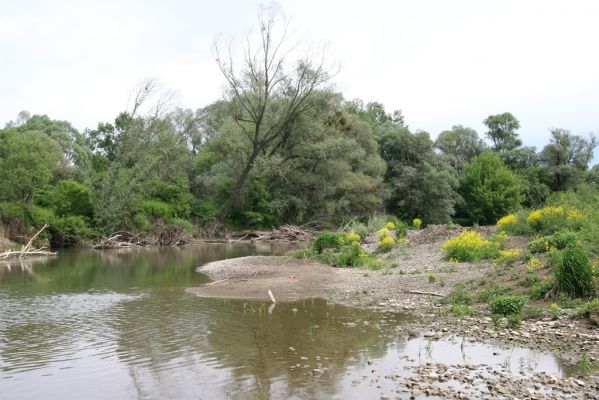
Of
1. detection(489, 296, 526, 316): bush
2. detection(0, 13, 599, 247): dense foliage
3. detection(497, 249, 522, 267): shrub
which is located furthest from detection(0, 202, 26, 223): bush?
detection(489, 296, 526, 316): bush

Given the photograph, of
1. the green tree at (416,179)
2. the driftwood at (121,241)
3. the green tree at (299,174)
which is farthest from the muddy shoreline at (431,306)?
the green tree at (416,179)

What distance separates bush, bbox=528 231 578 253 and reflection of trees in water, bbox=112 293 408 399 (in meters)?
7.00

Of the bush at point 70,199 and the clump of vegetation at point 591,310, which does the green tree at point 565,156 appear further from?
the clump of vegetation at point 591,310

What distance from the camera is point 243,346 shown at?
11.5 metres

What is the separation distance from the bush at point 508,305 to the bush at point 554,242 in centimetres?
472

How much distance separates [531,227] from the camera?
21.9 meters

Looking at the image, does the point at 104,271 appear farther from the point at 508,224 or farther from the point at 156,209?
the point at 156,209

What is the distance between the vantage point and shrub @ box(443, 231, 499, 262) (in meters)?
20.5

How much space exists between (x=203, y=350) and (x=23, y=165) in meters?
32.6

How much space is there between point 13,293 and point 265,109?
35972mm

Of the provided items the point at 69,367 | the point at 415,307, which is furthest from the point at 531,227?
the point at 69,367

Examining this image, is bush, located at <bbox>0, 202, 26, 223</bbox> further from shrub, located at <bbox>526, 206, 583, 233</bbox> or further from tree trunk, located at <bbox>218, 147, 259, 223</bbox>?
shrub, located at <bbox>526, 206, 583, 233</bbox>

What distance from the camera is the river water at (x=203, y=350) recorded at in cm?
899

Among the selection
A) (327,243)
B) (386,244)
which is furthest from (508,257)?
(327,243)
